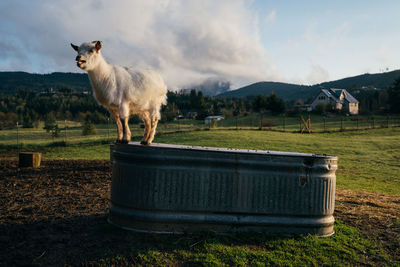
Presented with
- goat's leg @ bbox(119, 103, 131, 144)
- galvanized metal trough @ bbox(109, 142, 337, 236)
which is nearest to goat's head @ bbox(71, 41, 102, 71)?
goat's leg @ bbox(119, 103, 131, 144)

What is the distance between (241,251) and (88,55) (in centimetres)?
354

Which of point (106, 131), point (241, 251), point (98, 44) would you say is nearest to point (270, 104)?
point (106, 131)

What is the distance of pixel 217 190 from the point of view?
181 inches

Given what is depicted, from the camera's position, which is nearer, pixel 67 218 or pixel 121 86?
pixel 121 86

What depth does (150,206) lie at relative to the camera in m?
4.51

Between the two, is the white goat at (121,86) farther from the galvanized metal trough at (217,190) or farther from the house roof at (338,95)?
the house roof at (338,95)

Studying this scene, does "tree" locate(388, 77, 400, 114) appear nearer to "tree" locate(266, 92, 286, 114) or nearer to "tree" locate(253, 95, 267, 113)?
"tree" locate(266, 92, 286, 114)

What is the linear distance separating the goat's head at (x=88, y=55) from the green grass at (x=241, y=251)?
248cm

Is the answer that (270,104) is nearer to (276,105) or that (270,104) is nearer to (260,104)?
(276,105)

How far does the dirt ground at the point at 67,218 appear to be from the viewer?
3.96 meters

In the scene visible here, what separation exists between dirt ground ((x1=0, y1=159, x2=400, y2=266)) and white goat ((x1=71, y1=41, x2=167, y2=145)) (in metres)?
1.59

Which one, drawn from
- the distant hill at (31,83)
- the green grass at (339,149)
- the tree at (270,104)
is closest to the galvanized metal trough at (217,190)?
the green grass at (339,149)

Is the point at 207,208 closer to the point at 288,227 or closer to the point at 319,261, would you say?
the point at 288,227

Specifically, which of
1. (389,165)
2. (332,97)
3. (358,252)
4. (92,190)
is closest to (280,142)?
(389,165)
